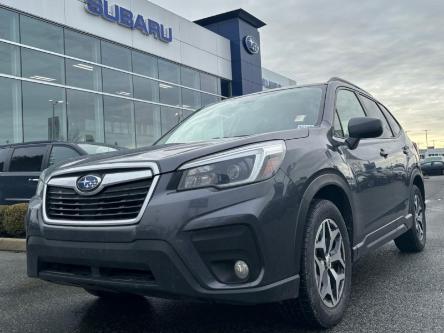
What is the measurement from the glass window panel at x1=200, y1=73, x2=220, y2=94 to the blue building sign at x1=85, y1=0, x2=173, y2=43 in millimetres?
3305

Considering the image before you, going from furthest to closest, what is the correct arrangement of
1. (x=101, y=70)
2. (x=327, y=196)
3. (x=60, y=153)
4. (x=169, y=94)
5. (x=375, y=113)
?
(x=169, y=94)
(x=101, y=70)
(x=60, y=153)
(x=375, y=113)
(x=327, y=196)

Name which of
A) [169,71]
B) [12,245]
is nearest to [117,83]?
[169,71]

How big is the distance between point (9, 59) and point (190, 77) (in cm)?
1031

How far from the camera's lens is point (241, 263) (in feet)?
8.32

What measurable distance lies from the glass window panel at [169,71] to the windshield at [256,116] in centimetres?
1798

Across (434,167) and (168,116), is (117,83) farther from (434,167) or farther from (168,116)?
(434,167)

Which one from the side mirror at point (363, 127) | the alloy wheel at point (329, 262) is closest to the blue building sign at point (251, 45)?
the side mirror at point (363, 127)

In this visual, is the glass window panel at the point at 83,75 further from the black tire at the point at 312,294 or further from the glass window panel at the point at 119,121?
the black tire at the point at 312,294

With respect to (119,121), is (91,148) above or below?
below

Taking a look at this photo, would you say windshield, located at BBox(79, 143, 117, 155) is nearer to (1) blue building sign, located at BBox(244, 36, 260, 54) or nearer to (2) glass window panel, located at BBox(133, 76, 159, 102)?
(2) glass window panel, located at BBox(133, 76, 159, 102)

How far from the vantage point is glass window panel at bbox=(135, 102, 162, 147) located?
19.9 metres

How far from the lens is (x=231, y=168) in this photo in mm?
2641

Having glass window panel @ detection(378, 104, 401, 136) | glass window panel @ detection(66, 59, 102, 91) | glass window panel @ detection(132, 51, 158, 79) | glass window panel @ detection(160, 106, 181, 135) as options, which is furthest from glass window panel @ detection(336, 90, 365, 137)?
glass window panel @ detection(160, 106, 181, 135)

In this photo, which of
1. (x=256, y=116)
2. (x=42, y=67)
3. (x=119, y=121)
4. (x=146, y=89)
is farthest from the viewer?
(x=146, y=89)
